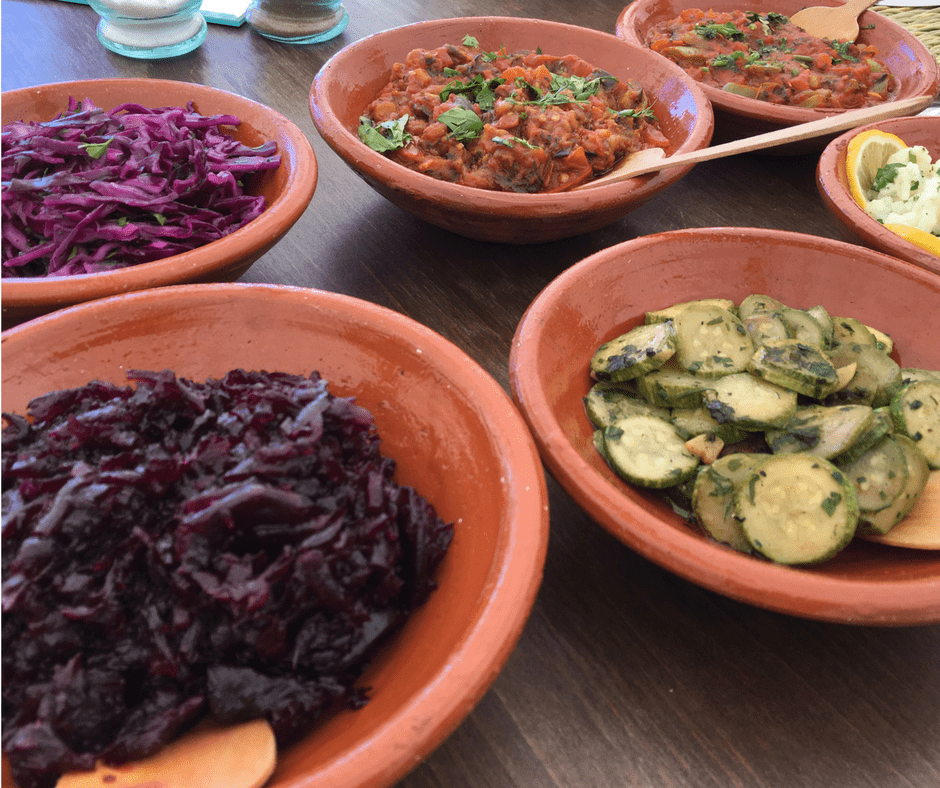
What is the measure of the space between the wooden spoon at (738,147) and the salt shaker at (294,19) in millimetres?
2059

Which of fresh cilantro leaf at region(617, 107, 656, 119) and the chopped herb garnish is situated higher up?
fresh cilantro leaf at region(617, 107, 656, 119)

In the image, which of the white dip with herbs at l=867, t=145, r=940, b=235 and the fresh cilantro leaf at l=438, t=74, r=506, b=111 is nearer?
the white dip with herbs at l=867, t=145, r=940, b=235

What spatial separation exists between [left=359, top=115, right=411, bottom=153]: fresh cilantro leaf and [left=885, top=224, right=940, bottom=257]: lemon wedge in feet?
5.06

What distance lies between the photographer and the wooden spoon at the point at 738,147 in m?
2.04

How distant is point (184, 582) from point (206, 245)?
97cm

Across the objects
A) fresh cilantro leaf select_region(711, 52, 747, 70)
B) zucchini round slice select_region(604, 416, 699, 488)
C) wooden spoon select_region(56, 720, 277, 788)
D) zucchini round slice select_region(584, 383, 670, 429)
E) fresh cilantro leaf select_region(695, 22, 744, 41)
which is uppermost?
fresh cilantro leaf select_region(695, 22, 744, 41)

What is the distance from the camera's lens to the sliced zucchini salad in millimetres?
1284

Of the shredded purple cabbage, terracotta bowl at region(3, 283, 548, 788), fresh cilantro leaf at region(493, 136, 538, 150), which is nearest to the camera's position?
terracotta bowl at region(3, 283, 548, 788)

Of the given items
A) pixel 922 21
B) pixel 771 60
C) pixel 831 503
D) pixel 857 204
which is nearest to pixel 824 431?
pixel 831 503

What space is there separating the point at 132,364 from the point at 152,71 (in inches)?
96.7

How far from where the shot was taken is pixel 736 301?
1886 mm

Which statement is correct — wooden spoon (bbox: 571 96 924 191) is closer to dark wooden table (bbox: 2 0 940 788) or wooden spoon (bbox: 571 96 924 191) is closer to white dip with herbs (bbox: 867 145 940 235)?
white dip with herbs (bbox: 867 145 940 235)

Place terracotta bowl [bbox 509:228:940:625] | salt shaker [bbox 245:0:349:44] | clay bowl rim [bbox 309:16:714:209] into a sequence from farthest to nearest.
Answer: salt shaker [bbox 245:0:349:44], clay bowl rim [bbox 309:16:714:209], terracotta bowl [bbox 509:228:940:625]

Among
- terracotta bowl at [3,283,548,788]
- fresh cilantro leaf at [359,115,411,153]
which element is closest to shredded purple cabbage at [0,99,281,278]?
fresh cilantro leaf at [359,115,411,153]
